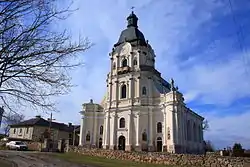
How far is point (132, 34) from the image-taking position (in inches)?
2010

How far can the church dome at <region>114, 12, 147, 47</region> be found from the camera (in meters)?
49.8

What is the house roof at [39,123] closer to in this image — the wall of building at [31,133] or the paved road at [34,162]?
the wall of building at [31,133]

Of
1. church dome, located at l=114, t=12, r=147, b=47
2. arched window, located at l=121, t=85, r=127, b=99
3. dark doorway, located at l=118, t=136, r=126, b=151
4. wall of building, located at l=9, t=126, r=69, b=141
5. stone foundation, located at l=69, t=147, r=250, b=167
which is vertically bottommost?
stone foundation, located at l=69, t=147, r=250, b=167

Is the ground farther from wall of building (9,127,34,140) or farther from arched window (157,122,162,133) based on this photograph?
wall of building (9,127,34,140)

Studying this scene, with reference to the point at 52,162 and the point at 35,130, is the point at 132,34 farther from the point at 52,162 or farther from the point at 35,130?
the point at 52,162

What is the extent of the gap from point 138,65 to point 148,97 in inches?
256

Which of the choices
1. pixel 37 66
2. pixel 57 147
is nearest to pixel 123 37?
pixel 57 147

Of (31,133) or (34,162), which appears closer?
(34,162)

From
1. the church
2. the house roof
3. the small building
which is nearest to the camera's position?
the church

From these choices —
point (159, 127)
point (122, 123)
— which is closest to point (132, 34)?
point (122, 123)

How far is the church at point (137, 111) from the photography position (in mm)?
41594

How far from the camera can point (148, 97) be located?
44781 millimetres

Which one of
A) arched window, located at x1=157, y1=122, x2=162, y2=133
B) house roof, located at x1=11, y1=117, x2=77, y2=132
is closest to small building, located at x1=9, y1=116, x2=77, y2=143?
house roof, located at x1=11, y1=117, x2=77, y2=132

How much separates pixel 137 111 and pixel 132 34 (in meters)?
16.2
